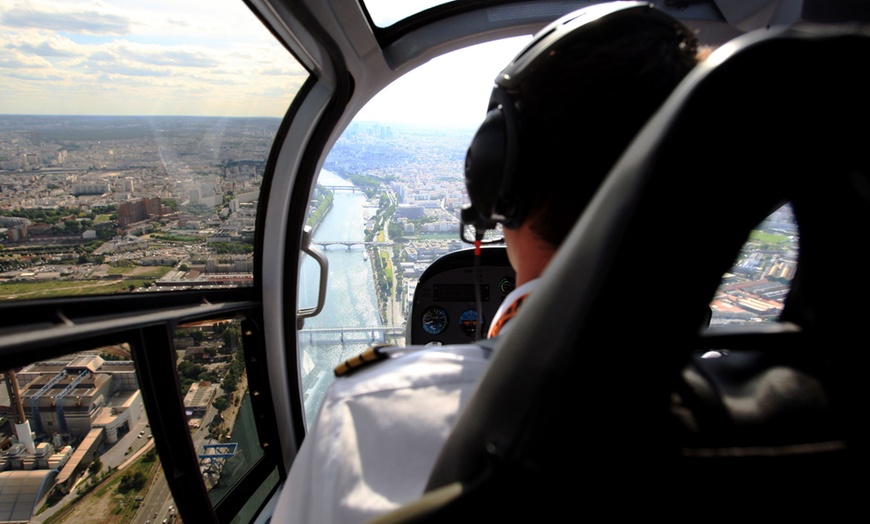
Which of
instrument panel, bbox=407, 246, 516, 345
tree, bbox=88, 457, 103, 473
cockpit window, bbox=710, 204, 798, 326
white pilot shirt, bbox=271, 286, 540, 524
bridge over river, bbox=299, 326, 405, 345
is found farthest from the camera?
bridge over river, bbox=299, 326, 405, 345

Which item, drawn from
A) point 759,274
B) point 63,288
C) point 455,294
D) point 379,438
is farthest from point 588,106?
point 455,294

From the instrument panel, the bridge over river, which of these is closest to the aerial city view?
the instrument panel

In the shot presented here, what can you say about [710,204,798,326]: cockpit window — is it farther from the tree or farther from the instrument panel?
the tree

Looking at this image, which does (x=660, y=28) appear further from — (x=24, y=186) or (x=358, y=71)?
(x=358, y=71)

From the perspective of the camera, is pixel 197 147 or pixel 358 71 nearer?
pixel 197 147

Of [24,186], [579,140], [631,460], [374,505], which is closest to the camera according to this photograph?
[631,460]

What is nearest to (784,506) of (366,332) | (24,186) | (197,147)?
(24,186)

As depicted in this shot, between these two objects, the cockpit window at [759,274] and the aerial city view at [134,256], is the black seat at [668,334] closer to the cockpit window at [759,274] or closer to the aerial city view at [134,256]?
the aerial city view at [134,256]

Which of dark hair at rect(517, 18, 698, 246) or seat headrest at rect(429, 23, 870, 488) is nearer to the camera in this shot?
seat headrest at rect(429, 23, 870, 488)
